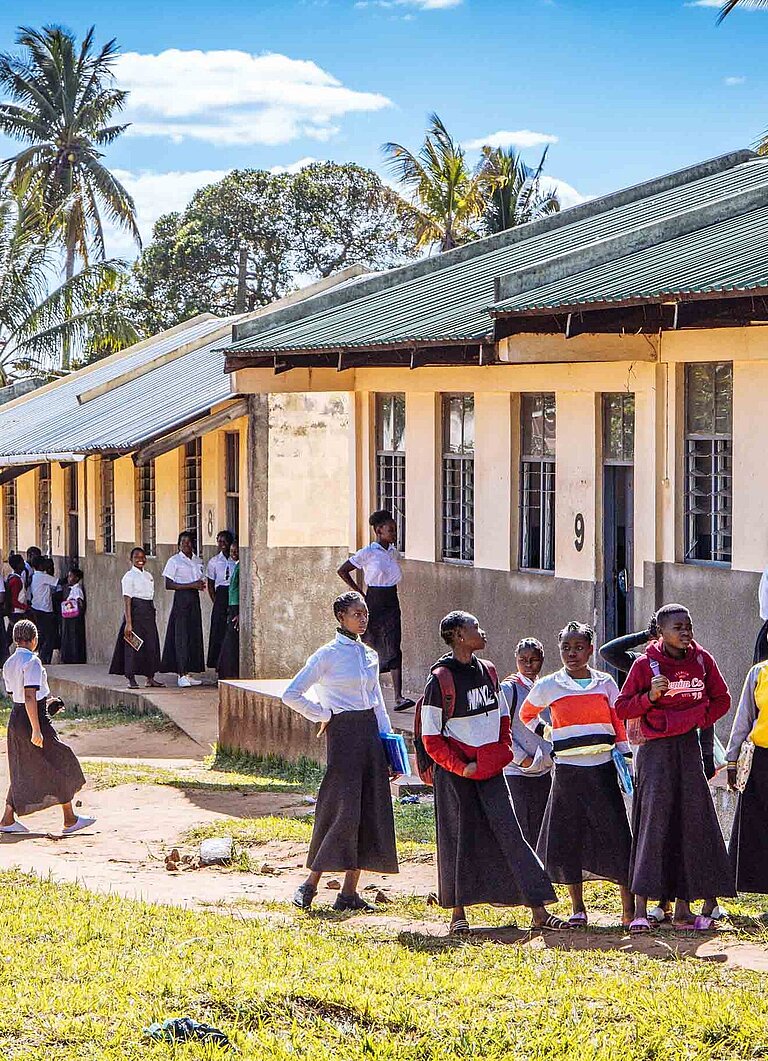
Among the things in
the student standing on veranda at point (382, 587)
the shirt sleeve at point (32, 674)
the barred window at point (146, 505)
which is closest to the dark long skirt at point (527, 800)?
the shirt sleeve at point (32, 674)

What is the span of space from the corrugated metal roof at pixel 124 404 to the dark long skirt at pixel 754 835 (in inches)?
379

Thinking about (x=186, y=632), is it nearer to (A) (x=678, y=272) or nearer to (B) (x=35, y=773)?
(B) (x=35, y=773)

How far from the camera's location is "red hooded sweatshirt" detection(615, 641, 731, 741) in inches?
301

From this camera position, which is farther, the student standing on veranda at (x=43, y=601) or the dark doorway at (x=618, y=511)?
the student standing on veranda at (x=43, y=601)

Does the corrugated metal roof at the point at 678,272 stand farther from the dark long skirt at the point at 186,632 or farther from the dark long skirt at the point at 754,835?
the dark long skirt at the point at 186,632

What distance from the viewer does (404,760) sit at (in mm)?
8500

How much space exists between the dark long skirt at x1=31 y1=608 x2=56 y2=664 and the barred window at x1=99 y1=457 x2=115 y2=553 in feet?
4.97

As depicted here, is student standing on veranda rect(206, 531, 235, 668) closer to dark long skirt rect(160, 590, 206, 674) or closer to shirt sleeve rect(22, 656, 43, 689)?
dark long skirt rect(160, 590, 206, 674)

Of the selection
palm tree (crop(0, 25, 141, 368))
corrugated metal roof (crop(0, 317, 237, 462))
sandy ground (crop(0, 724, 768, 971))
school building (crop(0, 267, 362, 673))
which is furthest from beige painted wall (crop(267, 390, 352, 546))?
palm tree (crop(0, 25, 141, 368))

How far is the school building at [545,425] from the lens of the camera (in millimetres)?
11250

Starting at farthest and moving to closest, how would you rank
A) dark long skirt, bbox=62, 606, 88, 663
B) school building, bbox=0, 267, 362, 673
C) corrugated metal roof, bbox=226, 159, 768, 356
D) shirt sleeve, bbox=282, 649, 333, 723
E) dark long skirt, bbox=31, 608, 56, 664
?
dark long skirt, bbox=62, 606, 88, 663, dark long skirt, bbox=31, 608, 56, 664, school building, bbox=0, 267, 362, 673, corrugated metal roof, bbox=226, 159, 768, 356, shirt sleeve, bbox=282, 649, 333, 723

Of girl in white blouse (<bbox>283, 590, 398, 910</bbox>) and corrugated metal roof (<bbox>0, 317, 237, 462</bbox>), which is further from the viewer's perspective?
corrugated metal roof (<bbox>0, 317, 237, 462</bbox>)

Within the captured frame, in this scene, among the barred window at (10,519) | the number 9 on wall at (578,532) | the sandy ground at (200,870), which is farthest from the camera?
the barred window at (10,519)

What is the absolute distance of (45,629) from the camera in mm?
22125
